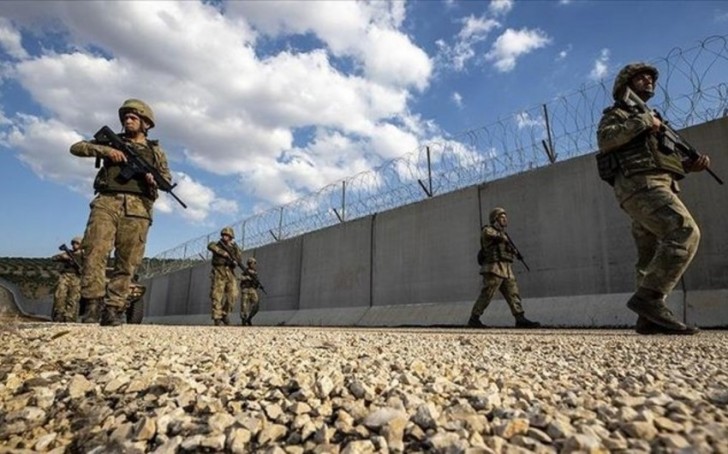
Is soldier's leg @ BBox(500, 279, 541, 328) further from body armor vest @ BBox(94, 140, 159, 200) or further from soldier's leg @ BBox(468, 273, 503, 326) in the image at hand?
body armor vest @ BBox(94, 140, 159, 200)

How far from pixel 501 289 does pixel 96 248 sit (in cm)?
426

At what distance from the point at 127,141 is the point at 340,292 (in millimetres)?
5297

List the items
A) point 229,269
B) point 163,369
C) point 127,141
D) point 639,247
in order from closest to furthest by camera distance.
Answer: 1. point 163,369
2. point 639,247
3. point 127,141
4. point 229,269

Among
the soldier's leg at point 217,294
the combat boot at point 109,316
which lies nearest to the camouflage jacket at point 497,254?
the combat boot at point 109,316

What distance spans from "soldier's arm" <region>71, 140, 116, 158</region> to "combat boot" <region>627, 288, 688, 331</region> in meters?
4.24

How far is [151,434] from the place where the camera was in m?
1.13

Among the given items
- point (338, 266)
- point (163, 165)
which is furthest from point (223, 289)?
point (163, 165)

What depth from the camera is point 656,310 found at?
3078mm

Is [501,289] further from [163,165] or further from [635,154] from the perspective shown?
[163,165]

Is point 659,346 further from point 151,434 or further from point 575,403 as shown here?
point 151,434

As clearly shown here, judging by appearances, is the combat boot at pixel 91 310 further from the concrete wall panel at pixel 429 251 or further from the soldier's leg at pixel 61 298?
the soldier's leg at pixel 61 298

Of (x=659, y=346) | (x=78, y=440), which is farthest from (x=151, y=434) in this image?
(x=659, y=346)

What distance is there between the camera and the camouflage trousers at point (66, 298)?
9961mm

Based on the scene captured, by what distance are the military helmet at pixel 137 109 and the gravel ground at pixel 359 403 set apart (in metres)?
2.85
